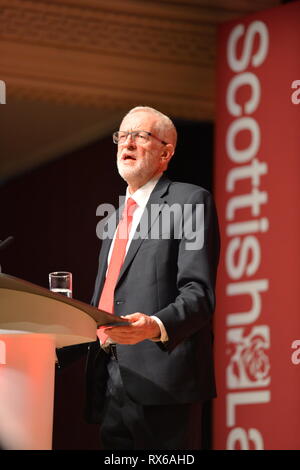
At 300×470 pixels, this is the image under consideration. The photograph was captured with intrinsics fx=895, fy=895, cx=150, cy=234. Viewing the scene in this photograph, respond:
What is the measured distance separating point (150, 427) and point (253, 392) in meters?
2.51

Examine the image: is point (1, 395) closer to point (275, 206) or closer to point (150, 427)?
point (150, 427)

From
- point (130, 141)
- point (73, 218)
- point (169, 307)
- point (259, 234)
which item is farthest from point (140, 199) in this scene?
point (73, 218)

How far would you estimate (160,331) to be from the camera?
2.15 m

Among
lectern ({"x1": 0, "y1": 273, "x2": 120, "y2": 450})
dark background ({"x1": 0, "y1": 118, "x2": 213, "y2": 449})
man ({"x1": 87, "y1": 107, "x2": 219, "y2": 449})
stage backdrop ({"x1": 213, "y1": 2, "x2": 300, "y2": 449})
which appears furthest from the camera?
dark background ({"x1": 0, "y1": 118, "x2": 213, "y2": 449})

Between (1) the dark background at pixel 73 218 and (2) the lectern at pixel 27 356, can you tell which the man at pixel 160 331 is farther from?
(1) the dark background at pixel 73 218

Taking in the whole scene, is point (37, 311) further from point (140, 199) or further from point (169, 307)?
point (140, 199)

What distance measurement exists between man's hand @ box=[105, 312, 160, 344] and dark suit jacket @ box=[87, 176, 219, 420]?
0.29ft

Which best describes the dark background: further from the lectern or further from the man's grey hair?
the lectern

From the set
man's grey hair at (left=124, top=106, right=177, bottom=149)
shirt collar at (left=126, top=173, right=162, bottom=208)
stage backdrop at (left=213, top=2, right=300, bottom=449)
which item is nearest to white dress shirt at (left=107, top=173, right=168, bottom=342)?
shirt collar at (left=126, top=173, right=162, bottom=208)

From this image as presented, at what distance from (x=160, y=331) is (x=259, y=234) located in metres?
2.70

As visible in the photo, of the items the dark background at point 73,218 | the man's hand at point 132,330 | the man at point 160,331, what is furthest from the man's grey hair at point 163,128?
the dark background at point 73,218

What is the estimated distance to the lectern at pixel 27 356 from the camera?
1.83 meters

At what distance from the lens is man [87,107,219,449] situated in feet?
7.42
